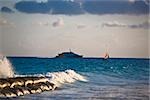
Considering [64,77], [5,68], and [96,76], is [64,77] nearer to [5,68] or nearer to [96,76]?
[96,76]

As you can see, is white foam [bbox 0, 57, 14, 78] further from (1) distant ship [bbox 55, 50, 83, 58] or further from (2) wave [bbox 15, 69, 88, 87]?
(1) distant ship [bbox 55, 50, 83, 58]

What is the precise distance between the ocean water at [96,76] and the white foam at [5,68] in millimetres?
35

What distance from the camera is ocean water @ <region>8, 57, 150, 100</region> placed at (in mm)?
2133

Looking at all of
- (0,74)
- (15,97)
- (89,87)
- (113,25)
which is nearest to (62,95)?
(89,87)

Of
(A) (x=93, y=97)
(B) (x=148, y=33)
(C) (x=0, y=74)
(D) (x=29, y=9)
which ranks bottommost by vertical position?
(A) (x=93, y=97)

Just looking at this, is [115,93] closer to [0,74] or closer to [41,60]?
[41,60]

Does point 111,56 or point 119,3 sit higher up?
point 119,3

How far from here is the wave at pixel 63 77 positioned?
215 centimetres

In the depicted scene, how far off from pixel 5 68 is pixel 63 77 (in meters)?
0.42

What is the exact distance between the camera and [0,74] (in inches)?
86.0

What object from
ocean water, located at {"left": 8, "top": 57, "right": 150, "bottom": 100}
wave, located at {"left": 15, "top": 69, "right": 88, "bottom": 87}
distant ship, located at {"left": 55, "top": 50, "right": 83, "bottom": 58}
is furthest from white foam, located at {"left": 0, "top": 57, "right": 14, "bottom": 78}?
distant ship, located at {"left": 55, "top": 50, "right": 83, "bottom": 58}

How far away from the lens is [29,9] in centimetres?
221

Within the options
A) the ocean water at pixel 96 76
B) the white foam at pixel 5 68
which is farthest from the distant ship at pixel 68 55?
the white foam at pixel 5 68

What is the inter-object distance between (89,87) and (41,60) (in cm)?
39
